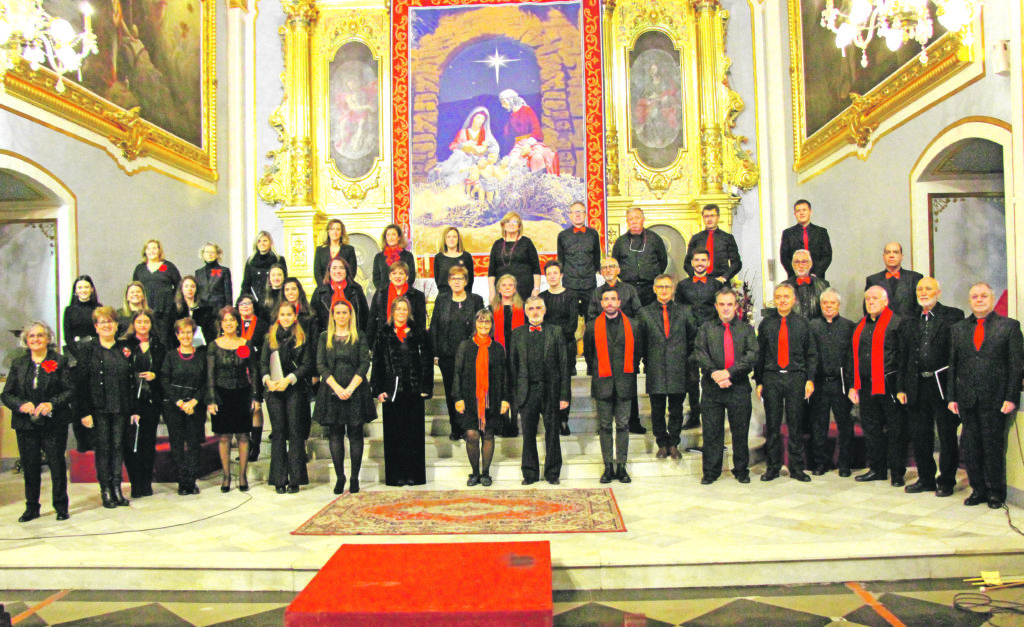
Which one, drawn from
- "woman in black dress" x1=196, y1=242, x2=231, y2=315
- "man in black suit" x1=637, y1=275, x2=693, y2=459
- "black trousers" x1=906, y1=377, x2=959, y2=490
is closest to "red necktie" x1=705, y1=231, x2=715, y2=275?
"man in black suit" x1=637, y1=275, x2=693, y2=459

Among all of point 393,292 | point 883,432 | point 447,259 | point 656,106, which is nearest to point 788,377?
point 883,432

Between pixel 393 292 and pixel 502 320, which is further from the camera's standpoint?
pixel 393 292

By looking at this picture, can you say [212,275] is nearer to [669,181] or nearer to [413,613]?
[413,613]

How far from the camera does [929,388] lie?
586 centimetres

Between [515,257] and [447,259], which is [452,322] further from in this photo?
[515,257]

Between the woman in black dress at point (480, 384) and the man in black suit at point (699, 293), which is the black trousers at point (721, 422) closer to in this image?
the man in black suit at point (699, 293)

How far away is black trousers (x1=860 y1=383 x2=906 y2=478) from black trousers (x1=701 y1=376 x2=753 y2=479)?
931mm

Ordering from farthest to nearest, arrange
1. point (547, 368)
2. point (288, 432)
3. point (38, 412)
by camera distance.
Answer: point (288, 432) < point (547, 368) < point (38, 412)

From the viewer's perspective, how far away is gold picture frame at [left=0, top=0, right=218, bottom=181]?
7336 millimetres

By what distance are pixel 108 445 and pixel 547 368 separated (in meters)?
3.44

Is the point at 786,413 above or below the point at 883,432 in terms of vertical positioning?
above

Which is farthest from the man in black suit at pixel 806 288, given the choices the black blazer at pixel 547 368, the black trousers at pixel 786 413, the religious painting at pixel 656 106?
the religious painting at pixel 656 106

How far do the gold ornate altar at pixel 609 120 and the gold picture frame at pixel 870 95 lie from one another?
1.18 metres

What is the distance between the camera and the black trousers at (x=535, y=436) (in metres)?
6.31
